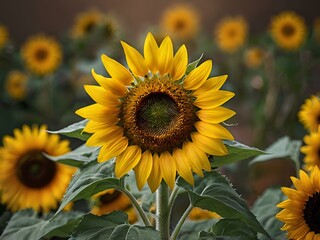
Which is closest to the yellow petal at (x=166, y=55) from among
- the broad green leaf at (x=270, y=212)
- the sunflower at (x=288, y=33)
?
the broad green leaf at (x=270, y=212)

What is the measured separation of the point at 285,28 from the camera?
190 cm

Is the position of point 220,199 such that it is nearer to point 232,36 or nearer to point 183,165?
point 183,165

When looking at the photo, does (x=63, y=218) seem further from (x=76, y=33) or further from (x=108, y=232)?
(x=76, y=33)

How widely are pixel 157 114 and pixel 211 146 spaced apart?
79 mm

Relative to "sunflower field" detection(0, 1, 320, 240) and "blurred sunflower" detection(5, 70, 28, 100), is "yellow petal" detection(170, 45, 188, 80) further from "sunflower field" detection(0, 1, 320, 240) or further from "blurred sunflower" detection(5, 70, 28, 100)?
"blurred sunflower" detection(5, 70, 28, 100)

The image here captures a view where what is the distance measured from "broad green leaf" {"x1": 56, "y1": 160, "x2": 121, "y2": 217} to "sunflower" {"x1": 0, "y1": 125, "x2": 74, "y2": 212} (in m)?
0.22

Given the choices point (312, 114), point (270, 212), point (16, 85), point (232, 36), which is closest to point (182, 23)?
point (232, 36)

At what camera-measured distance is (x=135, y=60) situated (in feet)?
2.26

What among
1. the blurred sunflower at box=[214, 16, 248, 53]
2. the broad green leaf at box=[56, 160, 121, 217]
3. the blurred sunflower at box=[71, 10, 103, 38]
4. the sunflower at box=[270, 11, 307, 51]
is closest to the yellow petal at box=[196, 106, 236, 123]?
the broad green leaf at box=[56, 160, 121, 217]

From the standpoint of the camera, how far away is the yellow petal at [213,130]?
2.18 ft

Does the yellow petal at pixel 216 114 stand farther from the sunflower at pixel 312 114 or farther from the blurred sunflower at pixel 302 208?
the sunflower at pixel 312 114

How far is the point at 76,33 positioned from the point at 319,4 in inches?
43.4

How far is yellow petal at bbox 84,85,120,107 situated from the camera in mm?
680

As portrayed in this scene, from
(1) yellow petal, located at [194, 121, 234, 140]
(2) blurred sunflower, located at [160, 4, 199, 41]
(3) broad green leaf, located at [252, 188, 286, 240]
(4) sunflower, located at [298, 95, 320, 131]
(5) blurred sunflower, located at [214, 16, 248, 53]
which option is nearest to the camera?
(1) yellow petal, located at [194, 121, 234, 140]
